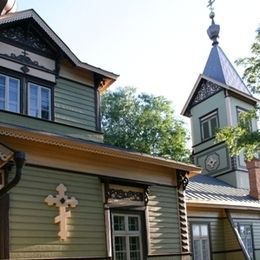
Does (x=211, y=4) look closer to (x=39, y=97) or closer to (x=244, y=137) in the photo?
(x=244, y=137)

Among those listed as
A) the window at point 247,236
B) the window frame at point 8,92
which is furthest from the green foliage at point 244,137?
the window frame at point 8,92

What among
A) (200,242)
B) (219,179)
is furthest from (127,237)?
(219,179)

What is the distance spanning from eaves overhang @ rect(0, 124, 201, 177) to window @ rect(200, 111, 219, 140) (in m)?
13.2

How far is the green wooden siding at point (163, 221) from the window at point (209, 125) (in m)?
13.6

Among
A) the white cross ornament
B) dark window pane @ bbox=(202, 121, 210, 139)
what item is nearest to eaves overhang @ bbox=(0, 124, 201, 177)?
the white cross ornament

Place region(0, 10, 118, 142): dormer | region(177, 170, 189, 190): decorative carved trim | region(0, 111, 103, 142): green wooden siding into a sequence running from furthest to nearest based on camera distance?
1. region(177, 170, 189, 190): decorative carved trim
2. region(0, 10, 118, 142): dormer
3. region(0, 111, 103, 142): green wooden siding

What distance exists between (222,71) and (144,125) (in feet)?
36.4

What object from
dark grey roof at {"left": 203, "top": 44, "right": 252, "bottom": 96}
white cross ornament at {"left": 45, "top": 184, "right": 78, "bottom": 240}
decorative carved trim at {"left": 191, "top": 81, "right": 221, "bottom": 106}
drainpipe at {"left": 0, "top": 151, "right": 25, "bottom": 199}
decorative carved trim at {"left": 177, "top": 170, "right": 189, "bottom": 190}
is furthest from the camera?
dark grey roof at {"left": 203, "top": 44, "right": 252, "bottom": 96}

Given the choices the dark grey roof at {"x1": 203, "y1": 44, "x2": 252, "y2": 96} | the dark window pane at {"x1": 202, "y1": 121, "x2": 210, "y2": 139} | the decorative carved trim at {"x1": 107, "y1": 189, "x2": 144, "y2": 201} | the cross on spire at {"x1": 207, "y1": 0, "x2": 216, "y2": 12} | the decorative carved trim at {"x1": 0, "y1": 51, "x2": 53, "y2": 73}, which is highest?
the cross on spire at {"x1": 207, "y1": 0, "x2": 216, "y2": 12}

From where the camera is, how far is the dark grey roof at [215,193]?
62.8ft

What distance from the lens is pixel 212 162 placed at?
27609mm

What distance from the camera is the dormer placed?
1295 cm

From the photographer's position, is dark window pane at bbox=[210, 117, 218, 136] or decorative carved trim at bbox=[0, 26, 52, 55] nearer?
decorative carved trim at bbox=[0, 26, 52, 55]

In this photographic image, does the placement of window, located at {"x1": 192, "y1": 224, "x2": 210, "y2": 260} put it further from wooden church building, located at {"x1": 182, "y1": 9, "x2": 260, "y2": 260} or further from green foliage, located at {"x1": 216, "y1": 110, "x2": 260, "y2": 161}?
green foliage, located at {"x1": 216, "y1": 110, "x2": 260, "y2": 161}
